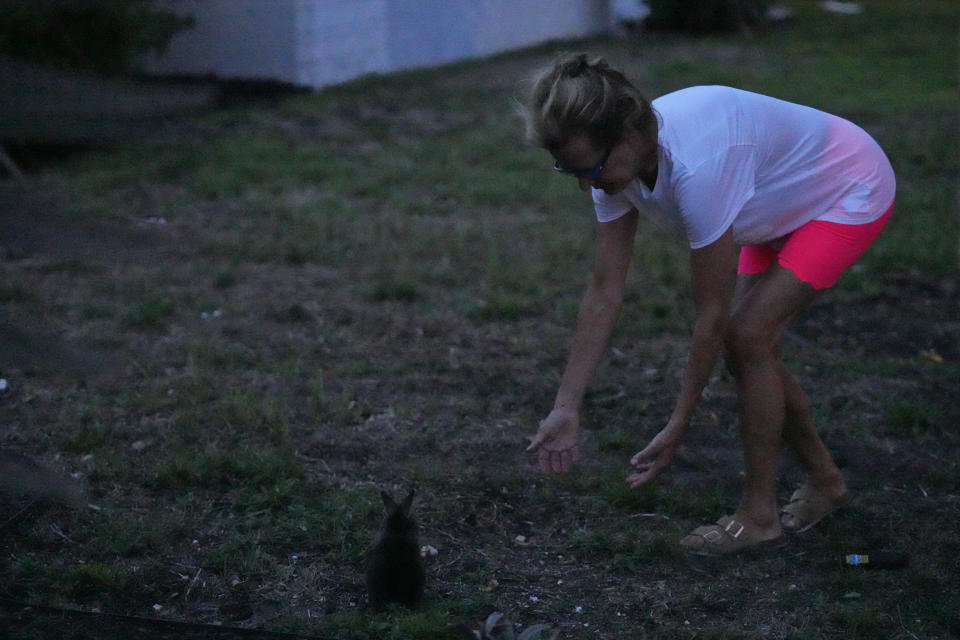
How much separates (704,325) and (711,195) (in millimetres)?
380

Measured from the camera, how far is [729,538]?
11.9 ft

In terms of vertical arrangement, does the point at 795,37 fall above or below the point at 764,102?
below

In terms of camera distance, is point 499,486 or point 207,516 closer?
point 207,516

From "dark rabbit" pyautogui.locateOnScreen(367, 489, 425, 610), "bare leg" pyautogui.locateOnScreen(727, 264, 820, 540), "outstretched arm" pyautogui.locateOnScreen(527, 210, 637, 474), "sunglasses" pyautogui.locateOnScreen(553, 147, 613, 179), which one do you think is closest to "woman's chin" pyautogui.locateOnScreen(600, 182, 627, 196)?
"sunglasses" pyautogui.locateOnScreen(553, 147, 613, 179)

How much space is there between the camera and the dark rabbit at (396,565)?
124 inches

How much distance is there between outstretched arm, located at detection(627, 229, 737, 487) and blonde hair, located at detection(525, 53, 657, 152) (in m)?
0.40

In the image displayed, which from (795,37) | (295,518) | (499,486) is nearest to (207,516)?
(295,518)

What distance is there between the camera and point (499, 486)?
4.11 meters

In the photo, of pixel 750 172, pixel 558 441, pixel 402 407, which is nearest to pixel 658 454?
pixel 558 441

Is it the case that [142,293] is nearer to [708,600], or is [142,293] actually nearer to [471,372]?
[471,372]

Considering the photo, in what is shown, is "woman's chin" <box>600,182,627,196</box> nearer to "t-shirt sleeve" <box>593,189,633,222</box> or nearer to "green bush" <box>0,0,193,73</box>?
"t-shirt sleeve" <box>593,189,633,222</box>

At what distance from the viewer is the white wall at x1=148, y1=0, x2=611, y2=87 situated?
469 inches

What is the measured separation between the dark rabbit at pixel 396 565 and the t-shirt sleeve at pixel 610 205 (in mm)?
1028

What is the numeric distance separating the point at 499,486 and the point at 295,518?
2.51 feet
